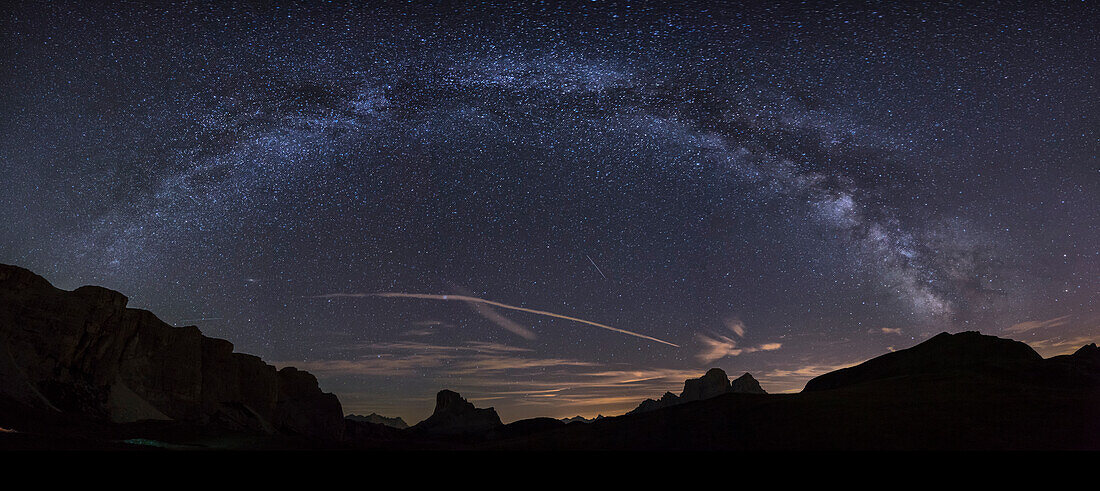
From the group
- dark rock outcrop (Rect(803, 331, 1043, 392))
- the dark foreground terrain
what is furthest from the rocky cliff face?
dark rock outcrop (Rect(803, 331, 1043, 392))

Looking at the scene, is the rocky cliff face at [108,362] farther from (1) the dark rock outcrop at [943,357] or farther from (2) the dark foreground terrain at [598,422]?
(1) the dark rock outcrop at [943,357]

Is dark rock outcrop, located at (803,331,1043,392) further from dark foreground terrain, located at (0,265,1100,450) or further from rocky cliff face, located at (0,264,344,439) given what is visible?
rocky cliff face, located at (0,264,344,439)

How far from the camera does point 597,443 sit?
70.0 m

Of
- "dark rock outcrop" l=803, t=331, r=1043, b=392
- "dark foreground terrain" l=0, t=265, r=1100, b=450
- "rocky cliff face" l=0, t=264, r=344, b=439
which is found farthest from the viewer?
"dark rock outcrop" l=803, t=331, r=1043, b=392

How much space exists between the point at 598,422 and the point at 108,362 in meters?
77.3

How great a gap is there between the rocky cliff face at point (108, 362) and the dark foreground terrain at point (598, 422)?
0.20m

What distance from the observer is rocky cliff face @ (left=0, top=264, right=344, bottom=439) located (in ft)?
266

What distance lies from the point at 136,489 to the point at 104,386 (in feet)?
318

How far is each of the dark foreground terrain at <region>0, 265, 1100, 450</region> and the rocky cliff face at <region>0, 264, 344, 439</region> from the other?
0.64 ft

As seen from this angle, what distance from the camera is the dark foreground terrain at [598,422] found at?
55.3 metres

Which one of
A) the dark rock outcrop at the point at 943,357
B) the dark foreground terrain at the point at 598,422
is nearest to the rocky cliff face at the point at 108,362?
the dark foreground terrain at the point at 598,422

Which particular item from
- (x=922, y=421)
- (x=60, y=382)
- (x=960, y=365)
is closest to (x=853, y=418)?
(x=922, y=421)

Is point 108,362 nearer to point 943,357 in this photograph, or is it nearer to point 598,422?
point 598,422

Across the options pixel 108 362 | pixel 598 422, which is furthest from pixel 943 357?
pixel 108 362
